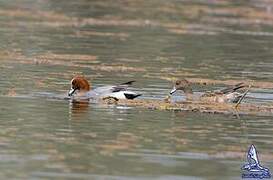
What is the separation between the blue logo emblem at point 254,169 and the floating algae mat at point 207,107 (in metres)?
4.91

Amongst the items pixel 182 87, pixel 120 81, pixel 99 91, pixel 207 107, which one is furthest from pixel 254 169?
pixel 120 81

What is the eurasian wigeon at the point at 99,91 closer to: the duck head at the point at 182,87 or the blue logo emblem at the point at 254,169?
the duck head at the point at 182,87

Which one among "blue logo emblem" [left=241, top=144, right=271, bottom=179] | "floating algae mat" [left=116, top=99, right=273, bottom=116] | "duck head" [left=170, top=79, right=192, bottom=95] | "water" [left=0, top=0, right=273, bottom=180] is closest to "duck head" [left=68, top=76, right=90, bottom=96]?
"water" [left=0, top=0, right=273, bottom=180]

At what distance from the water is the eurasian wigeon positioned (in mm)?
384

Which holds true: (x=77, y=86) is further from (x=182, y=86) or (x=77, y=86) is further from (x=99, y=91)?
(x=182, y=86)

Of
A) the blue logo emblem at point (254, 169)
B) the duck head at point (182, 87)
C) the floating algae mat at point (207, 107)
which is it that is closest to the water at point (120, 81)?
the blue logo emblem at point (254, 169)

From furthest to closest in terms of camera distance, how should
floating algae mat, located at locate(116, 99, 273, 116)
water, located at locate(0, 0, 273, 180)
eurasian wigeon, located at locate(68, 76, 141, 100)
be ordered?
eurasian wigeon, located at locate(68, 76, 141, 100), floating algae mat, located at locate(116, 99, 273, 116), water, located at locate(0, 0, 273, 180)

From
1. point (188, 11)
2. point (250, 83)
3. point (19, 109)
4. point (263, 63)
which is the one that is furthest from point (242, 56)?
point (188, 11)

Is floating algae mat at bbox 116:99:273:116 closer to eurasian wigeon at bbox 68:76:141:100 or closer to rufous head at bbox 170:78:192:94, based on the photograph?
eurasian wigeon at bbox 68:76:141:100

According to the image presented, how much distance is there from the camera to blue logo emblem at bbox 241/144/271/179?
13.5 metres

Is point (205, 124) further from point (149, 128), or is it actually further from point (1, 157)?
point (1, 157)

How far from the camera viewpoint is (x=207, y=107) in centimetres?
1991

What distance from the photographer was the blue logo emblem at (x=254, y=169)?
44.4 feet

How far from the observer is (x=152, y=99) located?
20.8m
